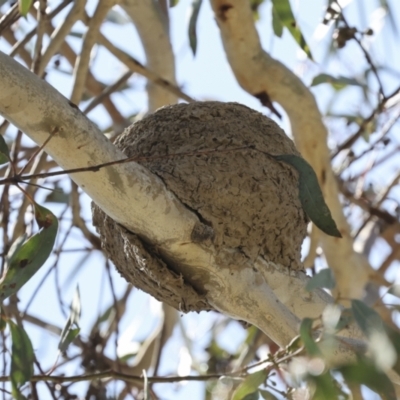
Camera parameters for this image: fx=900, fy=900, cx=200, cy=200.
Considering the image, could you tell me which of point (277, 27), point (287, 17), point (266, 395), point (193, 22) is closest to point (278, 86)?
point (277, 27)

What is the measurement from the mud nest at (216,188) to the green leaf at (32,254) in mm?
155

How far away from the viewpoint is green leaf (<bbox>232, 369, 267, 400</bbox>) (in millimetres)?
1872

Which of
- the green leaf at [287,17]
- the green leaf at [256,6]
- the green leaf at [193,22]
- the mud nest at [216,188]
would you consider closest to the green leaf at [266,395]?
the mud nest at [216,188]

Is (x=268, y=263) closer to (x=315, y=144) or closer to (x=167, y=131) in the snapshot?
(x=167, y=131)

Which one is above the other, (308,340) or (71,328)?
(71,328)

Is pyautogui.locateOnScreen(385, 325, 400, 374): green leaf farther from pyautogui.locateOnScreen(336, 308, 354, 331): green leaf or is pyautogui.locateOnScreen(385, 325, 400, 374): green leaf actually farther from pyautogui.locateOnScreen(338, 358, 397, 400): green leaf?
pyautogui.locateOnScreen(338, 358, 397, 400): green leaf

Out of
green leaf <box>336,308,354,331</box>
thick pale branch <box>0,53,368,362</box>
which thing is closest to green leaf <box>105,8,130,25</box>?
thick pale branch <box>0,53,368,362</box>

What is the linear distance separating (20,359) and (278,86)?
1508mm

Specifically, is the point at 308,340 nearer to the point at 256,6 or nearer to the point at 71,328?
the point at 71,328

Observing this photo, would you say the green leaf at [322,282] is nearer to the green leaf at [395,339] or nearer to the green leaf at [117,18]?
the green leaf at [395,339]

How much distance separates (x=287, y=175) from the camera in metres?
2.48

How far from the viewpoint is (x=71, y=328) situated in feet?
8.01

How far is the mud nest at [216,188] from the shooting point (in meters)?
2.13

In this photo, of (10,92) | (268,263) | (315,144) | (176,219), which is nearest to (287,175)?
(268,263)
